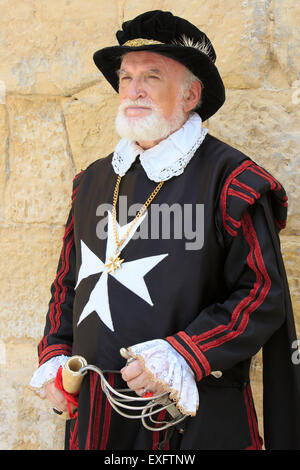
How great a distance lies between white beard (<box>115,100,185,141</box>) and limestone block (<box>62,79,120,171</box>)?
2.08ft

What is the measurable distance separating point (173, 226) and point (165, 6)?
46.8 inches

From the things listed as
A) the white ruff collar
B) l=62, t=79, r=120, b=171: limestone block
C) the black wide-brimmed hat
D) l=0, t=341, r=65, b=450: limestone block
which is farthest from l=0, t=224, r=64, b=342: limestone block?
the black wide-brimmed hat

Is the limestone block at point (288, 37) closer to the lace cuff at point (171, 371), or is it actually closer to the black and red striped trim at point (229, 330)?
the black and red striped trim at point (229, 330)

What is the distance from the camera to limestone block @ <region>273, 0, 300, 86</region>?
2.40 meters

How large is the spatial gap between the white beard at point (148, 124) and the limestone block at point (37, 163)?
2.45 feet

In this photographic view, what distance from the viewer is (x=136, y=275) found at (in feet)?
6.16

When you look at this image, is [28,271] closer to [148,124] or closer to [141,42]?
[148,124]

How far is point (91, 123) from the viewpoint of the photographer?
2.67m

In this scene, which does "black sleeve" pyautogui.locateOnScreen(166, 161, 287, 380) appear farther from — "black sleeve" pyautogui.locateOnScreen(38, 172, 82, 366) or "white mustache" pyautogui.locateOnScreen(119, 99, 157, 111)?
"black sleeve" pyautogui.locateOnScreen(38, 172, 82, 366)

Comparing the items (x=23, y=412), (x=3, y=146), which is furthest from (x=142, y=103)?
(x=23, y=412)

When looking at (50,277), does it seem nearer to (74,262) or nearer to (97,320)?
(74,262)

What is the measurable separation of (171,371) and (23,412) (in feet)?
4.58

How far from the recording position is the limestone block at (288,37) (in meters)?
2.40

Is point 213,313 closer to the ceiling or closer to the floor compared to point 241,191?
closer to the floor
